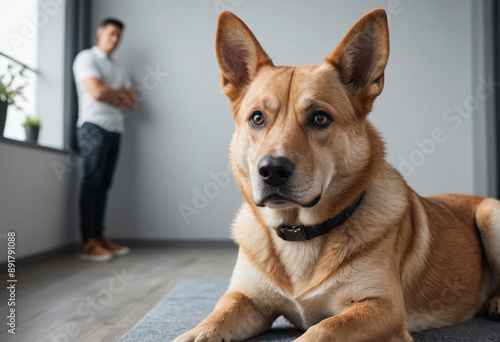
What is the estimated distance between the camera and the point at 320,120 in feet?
4.57

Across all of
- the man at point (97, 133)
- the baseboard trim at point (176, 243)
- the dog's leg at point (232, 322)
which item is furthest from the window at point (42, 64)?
the dog's leg at point (232, 322)

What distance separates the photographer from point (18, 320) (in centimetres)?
184

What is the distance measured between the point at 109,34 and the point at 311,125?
3047 millimetres

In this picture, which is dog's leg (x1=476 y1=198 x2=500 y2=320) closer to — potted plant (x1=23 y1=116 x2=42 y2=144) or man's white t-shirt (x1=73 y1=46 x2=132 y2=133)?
man's white t-shirt (x1=73 y1=46 x2=132 y2=133)

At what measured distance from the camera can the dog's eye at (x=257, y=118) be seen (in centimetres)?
145

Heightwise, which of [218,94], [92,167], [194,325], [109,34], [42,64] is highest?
[109,34]

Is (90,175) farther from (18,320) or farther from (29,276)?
(18,320)

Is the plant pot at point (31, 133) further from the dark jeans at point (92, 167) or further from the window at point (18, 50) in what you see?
the dark jeans at point (92, 167)

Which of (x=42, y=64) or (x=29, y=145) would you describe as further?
(x=42, y=64)

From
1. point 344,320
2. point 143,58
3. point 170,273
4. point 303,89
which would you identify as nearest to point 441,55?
point 143,58

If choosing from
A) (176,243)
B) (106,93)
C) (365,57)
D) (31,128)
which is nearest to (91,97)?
(106,93)

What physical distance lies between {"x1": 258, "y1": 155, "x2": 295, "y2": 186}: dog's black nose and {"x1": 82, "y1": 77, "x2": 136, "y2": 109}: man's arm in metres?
2.79

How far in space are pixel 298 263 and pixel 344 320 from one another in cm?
25

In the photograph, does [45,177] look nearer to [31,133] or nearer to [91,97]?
[31,133]
